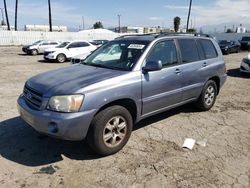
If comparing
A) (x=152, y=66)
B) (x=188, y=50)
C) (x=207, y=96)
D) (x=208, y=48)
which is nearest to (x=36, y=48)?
(x=208, y=48)

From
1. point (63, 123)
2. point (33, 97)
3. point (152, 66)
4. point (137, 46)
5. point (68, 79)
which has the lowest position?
point (63, 123)

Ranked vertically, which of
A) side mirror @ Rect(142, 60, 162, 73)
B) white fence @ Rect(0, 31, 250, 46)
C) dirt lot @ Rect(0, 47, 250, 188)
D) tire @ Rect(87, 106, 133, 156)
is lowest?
dirt lot @ Rect(0, 47, 250, 188)

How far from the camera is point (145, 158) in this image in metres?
3.74

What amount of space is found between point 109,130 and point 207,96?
2.94m

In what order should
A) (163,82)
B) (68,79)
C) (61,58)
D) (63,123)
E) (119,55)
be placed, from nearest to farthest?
(63,123), (68,79), (163,82), (119,55), (61,58)

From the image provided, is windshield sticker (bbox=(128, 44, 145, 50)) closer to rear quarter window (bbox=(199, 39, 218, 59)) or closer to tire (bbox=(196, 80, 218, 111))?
rear quarter window (bbox=(199, 39, 218, 59))

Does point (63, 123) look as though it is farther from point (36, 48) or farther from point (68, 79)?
point (36, 48)

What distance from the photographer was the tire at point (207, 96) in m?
5.55

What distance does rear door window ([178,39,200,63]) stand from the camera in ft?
16.1

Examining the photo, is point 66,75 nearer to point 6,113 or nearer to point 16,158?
point 16,158

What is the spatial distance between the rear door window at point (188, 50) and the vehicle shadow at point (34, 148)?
5.36 ft

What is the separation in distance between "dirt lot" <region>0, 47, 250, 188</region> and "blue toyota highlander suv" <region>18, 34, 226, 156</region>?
1.27 ft

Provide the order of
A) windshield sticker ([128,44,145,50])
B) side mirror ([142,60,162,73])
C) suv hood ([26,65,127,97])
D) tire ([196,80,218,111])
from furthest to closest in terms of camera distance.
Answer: tire ([196,80,218,111])
windshield sticker ([128,44,145,50])
side mirror ([142,60,162,73])
suv hood ([26,65,127,97])

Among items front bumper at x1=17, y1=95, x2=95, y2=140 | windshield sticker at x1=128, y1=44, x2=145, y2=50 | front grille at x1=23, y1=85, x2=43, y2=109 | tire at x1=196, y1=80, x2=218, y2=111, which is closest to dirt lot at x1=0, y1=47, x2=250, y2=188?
tire at x1=196, y1=80, x2=218, y2=111
